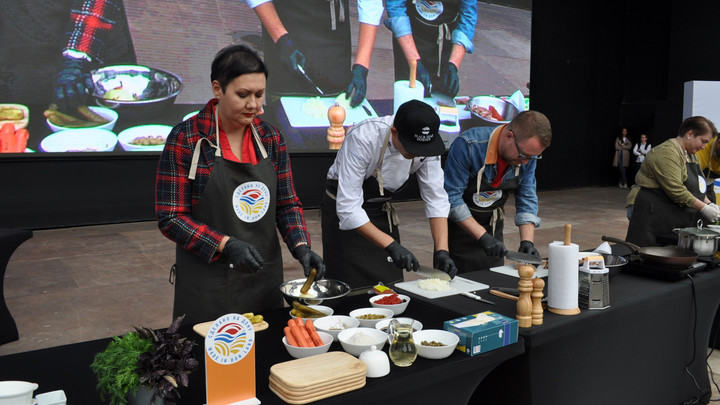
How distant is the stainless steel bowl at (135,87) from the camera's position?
7137 mm

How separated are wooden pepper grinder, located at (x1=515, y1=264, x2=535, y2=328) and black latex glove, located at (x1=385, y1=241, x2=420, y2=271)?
1.73ft

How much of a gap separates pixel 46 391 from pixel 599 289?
5.28 ft

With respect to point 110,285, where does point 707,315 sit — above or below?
above

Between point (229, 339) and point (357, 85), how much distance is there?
818 cm

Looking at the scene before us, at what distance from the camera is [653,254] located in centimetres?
232

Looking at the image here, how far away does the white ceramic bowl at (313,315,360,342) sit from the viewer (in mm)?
1656

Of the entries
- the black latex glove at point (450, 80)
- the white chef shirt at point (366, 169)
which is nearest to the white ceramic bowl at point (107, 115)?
the black latex glove at point (450, 80)

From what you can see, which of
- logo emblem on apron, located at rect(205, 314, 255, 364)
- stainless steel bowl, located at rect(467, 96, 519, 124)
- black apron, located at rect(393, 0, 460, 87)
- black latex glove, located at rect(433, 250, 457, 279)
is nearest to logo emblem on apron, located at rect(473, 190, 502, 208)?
black latex glove, located at rect(433, 250, 457, 279)

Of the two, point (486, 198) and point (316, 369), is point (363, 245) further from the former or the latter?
point (316, 369)

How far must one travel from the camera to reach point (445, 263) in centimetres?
226

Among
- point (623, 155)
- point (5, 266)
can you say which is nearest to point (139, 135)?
point (5, 266)

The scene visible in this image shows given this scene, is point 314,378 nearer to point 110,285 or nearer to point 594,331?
point 594,331

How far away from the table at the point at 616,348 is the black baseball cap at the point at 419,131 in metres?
0.56

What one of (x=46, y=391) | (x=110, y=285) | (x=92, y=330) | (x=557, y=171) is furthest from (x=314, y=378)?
(x=557, y=171)
